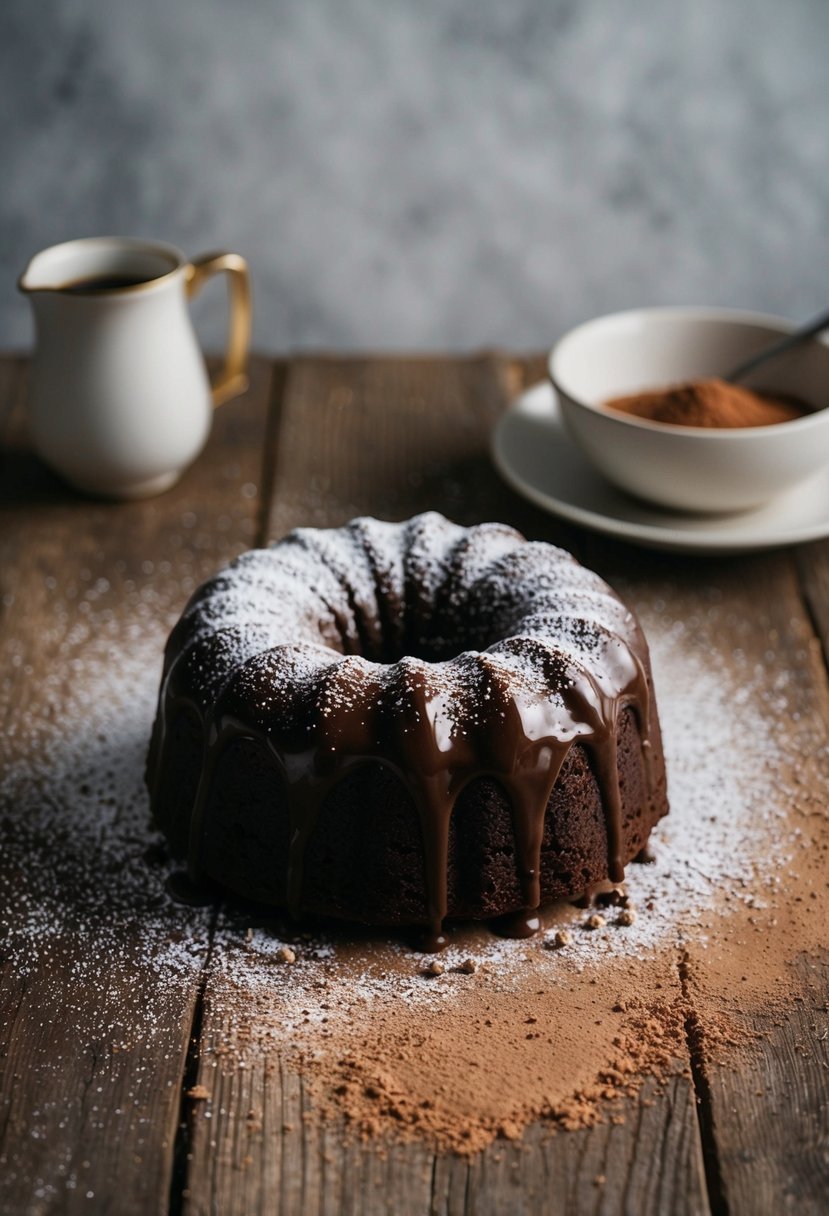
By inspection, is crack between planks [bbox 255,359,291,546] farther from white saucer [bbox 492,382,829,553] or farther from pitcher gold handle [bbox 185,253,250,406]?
white saucer [bbox 492,382,829,553]

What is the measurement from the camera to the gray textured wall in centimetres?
270

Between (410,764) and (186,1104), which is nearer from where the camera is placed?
(186,1104)

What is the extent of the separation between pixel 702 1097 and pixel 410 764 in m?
0.37

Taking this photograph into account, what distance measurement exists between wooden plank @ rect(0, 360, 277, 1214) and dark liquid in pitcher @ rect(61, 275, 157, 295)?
12.2 inches

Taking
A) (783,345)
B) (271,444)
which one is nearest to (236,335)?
(271,444)

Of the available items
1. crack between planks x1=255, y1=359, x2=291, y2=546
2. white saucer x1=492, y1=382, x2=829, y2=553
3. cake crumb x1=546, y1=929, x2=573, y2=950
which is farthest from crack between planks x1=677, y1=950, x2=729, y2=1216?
crack between planks x1=255, y1=359, x2=291, y2=546

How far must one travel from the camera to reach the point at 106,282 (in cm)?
208

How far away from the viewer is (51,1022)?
124cm

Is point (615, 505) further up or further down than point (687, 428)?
further down

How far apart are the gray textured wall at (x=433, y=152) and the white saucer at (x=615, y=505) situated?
2.90 ft

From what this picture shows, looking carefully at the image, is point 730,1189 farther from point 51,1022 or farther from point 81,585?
point 81,585

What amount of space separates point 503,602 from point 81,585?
0.70 meters

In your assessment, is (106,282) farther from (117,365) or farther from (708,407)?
(708,407)

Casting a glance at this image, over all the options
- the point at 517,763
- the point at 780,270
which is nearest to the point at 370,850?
the point at 517,763
